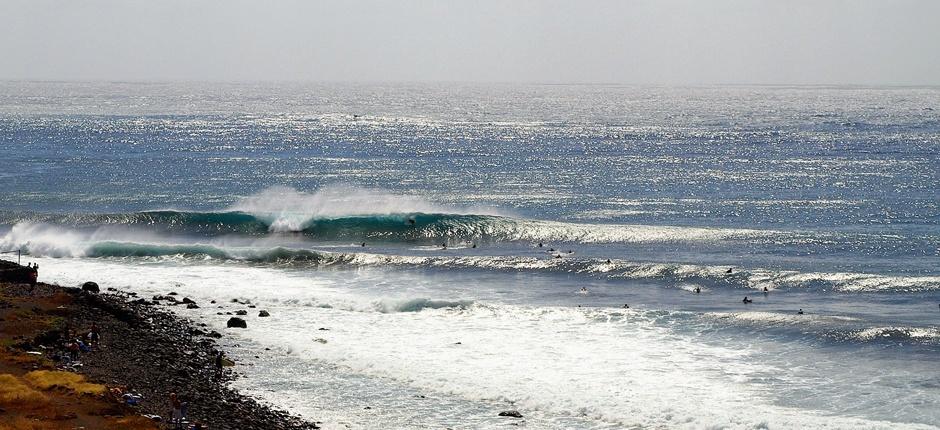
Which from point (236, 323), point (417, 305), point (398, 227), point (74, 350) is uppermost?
point (398, 227)

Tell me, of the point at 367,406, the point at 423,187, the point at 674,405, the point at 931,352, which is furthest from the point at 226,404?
the point at 423,187

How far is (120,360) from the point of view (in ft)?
113

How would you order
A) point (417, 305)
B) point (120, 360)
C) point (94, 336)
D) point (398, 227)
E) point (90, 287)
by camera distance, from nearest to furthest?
point (120, 360), point (94, 336), point (417, 305), point (90, 287), point (398, 227)

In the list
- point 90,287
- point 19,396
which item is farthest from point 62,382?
point 90,287

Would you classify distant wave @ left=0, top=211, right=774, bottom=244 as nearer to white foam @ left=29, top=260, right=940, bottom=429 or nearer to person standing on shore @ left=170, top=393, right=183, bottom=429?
white foam @ left=29, top=260, right=940, bottom=429

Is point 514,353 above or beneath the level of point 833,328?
beneath

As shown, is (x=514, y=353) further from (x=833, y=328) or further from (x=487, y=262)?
(x=487, y=262)

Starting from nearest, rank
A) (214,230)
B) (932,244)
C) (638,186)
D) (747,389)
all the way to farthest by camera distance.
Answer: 1. (747,389)
2. (932,244)
3. (214,230)
4. (638,186)

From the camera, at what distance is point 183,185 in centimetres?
9131

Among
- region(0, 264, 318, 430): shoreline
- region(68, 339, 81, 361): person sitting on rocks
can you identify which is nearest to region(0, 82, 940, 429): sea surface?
region(0, 264, 318, 430): shoreline

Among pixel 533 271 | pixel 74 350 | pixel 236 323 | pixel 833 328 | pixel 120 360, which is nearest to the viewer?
pixel 74 350

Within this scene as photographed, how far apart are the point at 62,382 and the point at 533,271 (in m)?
30.4

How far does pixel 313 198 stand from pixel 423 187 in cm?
1207

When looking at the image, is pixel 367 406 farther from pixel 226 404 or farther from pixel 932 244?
pixel 932 244
